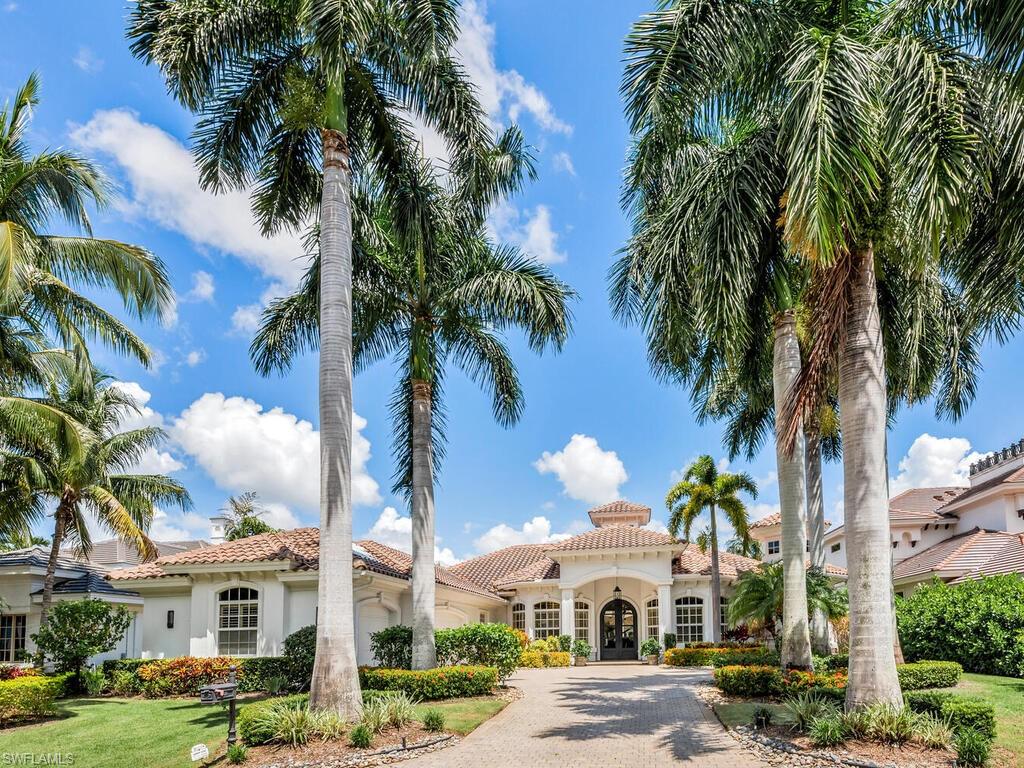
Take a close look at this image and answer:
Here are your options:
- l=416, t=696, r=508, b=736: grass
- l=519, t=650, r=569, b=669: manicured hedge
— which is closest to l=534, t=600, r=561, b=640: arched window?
l=519, t=650, r=569, b=669: manicured hedge

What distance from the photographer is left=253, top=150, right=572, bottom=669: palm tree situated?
16672 millimetres

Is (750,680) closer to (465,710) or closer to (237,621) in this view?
(465,710)

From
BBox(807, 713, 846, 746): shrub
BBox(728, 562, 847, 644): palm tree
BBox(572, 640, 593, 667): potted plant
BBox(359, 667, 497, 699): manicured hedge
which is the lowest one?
BBox(572, 640, 593, 667): potted plant

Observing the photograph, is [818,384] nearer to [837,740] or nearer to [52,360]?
[837,740]

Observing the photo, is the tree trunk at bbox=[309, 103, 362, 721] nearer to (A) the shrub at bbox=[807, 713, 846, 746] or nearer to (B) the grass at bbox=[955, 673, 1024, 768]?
(A) the shrub at bbox=[807, 713, 846, 746]

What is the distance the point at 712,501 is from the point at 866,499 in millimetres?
20036

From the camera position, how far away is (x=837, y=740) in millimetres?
9516

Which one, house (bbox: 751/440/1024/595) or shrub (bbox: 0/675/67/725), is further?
house (bbox: 751/440/1024/595)

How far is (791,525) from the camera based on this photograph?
597 inches

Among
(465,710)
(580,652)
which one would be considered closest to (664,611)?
(580,652)

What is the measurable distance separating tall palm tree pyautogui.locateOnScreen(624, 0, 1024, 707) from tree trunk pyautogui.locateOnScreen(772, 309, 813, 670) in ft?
10.0

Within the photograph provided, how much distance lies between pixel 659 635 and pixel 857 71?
2456 cm

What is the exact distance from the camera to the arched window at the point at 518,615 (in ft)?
108

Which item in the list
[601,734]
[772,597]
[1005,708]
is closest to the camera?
[601,734]
